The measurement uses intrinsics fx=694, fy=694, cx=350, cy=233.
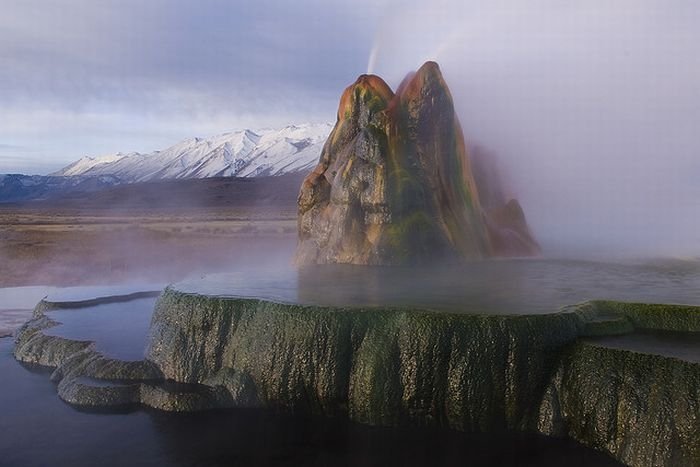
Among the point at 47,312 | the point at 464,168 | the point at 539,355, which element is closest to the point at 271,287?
the point at 539,355

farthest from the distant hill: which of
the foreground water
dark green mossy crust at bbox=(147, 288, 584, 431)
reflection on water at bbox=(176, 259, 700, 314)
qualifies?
dark green mossy crust at bbox=(147, 288, 584, 431)

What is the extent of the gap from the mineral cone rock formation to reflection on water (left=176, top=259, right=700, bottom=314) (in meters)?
0.93

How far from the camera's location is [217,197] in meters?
147

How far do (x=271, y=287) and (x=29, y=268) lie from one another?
20696 millimetres

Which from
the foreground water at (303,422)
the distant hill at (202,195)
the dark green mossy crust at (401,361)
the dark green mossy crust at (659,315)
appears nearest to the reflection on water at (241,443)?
the foreground water at (303,422)

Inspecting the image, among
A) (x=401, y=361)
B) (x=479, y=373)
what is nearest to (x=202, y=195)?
(x=401, y=361)

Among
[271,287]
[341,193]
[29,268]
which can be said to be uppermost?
[341,193]

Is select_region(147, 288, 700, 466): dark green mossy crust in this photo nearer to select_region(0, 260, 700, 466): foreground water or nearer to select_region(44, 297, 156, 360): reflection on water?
select_region(0, 260, 700, 466): foreground water

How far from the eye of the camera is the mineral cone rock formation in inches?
599

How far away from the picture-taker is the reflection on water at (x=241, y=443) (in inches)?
319

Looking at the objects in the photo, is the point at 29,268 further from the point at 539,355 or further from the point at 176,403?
the point at 539,355

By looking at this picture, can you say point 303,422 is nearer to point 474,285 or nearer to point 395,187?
point 474,285

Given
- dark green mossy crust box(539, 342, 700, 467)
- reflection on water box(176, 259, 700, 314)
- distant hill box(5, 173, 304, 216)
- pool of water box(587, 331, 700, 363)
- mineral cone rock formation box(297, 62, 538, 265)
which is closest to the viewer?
dark green mossy crust box(539, 342, 700, 467)

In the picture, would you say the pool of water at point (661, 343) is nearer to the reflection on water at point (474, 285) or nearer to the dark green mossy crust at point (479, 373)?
the dark green mossy crust at point (479, 373)
